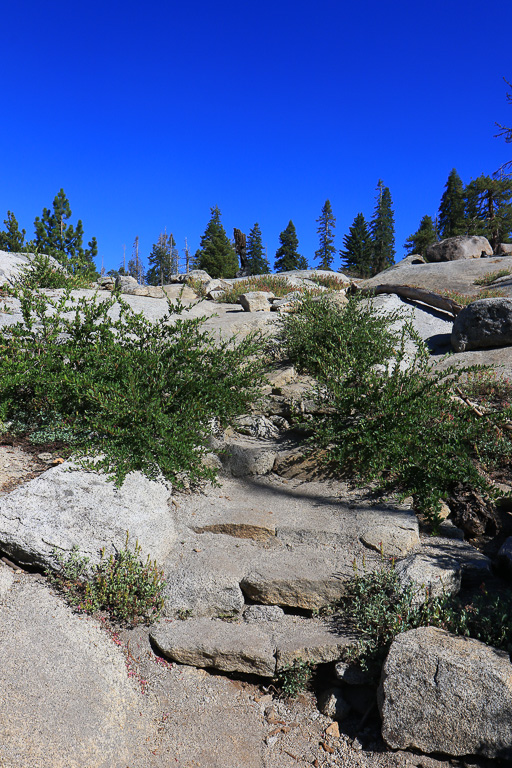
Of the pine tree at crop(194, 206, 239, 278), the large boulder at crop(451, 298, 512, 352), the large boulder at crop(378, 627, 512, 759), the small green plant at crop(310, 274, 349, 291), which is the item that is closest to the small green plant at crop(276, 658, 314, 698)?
the large boulder at crop(378, 627, 512, 759)

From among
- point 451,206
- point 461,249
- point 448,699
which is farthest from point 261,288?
point 451,206

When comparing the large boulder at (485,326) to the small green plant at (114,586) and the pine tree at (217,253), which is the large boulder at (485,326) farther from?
the pine tree at (217,253)

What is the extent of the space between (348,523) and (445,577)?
1.14 metres

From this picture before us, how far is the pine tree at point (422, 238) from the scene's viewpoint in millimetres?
42372

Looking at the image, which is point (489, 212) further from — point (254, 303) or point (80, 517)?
point (80, 517)

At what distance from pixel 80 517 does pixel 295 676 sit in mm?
2097

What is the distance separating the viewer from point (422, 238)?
42.7 m

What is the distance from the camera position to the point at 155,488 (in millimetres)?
4840

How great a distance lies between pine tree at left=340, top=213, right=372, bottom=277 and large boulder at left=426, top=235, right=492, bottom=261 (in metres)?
19.7

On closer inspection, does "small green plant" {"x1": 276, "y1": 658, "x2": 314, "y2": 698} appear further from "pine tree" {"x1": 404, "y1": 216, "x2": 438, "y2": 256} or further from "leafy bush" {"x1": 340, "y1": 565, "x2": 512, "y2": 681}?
"pine tree" {"x1": 404, "y1": 216, "x2": 438, "y2": 256}

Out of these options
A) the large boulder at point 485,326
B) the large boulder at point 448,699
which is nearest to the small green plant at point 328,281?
the large boulder at point 485,326

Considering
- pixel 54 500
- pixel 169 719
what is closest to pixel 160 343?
pixel 54 500

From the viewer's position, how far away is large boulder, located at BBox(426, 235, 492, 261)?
78.3 feet

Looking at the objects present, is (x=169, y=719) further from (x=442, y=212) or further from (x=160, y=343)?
(x=442, y=212)
